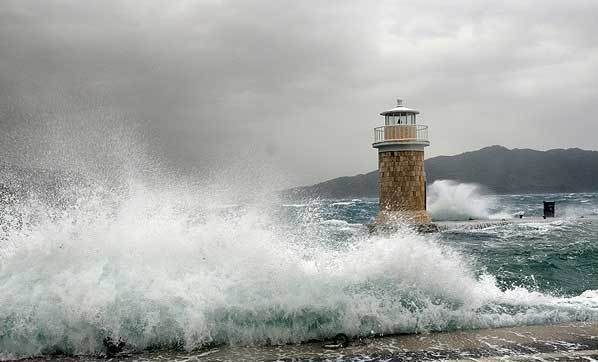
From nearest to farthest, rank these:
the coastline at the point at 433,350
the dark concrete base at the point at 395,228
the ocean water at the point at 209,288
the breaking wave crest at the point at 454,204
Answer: the coastline at the point at 433,350, the ocean water at the point at 209,288, the dark concrete base at the point at 395,228, the breaking wave crest at the point at 454,204

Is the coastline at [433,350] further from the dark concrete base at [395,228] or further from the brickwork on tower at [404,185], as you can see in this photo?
the brickwork on tower at [404,185]

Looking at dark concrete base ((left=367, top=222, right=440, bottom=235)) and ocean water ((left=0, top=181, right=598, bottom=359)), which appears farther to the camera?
dark concrete base ((left=367, top=222, right=440, bottom=235))

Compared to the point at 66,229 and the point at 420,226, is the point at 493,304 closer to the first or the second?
the point at 66,229

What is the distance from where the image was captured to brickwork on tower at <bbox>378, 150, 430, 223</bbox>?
18.1 metres

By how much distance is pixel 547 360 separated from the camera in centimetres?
477

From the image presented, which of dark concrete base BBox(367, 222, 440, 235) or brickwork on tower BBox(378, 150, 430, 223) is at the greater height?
brickwork on tower BBox(378, 150, 430, 223)

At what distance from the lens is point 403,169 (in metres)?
18.1

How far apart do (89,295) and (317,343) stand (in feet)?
8.39

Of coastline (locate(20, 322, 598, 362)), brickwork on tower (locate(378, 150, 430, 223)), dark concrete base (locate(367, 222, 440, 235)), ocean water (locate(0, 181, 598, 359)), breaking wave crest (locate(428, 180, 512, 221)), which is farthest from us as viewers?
breaking wave crest (locate(428, 180, 512, 221))

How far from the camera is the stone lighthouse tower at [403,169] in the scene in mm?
18125

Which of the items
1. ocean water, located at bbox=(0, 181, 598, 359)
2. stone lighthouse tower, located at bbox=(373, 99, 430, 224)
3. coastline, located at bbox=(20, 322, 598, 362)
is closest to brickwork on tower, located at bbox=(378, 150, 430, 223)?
stone lighthouse tower, located at bbox=(373, 99, 430, 224)

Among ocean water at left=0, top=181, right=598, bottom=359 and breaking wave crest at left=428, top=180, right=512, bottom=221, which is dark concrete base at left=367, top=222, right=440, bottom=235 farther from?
ocean water at left=0, top=181, right=598, bottom=359

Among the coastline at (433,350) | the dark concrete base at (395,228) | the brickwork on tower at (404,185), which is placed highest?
the brickwork on tower at (404,185)

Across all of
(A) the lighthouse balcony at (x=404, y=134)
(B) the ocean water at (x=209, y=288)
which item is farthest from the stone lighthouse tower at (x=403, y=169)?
(B) the ocean water at (x=209, y=288)
